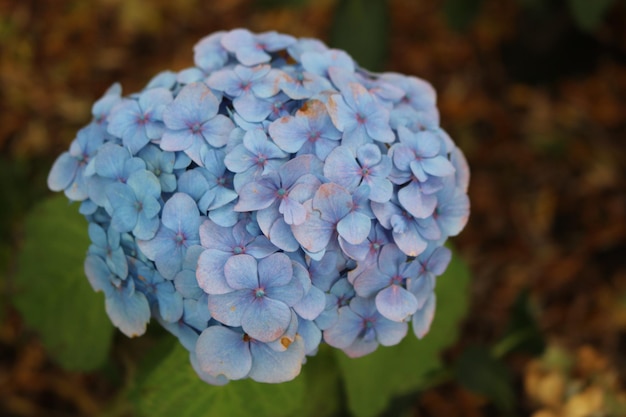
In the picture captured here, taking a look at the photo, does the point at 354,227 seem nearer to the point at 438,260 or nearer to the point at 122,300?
the point at 438,260

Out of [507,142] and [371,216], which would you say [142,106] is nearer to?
[371,216]

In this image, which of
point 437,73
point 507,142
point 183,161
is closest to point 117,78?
point 437,73

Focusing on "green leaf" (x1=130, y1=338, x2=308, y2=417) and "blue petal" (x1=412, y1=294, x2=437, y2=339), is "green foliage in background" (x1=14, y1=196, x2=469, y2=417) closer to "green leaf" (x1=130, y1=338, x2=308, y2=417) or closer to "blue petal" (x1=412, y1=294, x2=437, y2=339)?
"green leaf" (x1=130, y1=338, x2=308, y2=417)

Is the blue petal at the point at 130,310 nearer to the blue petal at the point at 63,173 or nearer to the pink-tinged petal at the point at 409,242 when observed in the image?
the blue petal at the point at 63,173

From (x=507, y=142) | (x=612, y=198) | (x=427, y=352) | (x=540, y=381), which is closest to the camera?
(x=427, y=352)

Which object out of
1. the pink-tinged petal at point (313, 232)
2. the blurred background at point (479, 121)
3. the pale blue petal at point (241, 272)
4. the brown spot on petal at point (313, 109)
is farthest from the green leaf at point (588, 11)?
the pale blue petal at point (241, 272)

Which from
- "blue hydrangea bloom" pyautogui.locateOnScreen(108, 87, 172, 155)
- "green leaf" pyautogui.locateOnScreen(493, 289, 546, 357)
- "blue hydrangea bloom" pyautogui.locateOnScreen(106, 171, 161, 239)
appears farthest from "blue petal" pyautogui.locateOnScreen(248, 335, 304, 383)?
"green leaf" pyautogui.locateOnScreen(493, 289, 546, 357)
